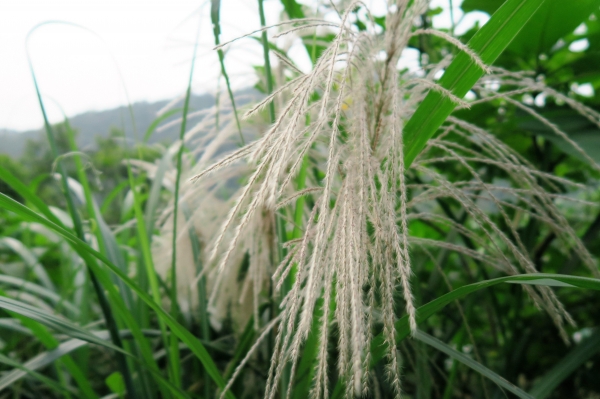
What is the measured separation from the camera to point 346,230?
29 cm

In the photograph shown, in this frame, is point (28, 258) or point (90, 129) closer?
point (28, 258)

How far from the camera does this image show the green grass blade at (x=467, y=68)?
1.18ft

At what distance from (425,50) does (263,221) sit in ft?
1.54

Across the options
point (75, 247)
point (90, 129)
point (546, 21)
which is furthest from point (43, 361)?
point (90, 129)

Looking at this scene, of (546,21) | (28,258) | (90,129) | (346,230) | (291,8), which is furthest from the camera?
(90,129)

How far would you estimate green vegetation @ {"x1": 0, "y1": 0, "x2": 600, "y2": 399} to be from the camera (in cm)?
30

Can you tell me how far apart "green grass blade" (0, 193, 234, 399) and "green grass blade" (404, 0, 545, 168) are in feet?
0.97

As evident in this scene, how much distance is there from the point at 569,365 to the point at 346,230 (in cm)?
46

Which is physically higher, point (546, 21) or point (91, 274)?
point (546, 21)

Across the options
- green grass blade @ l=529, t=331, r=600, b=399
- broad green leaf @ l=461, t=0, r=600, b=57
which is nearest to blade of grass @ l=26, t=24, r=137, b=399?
green grass blade @ l=529, t=331, r=600, b=399

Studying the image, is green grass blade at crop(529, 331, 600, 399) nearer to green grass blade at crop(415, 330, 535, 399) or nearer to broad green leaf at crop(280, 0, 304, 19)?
green grass blade at crop(415, 330, 535, 399)

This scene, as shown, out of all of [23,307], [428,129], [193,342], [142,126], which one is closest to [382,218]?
[428,129]

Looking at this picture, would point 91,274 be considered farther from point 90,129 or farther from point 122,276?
point 90,129

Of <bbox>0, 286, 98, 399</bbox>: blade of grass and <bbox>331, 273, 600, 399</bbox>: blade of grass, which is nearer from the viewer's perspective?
<bbox>331, 273, 600, 399</bbox>: blade of grass
